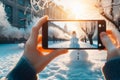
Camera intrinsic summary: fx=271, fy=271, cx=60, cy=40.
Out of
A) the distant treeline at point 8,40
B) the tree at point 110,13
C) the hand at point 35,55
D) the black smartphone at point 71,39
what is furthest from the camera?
the distant treeline at point 8,40

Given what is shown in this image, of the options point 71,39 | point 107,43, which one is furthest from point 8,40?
point 107,43

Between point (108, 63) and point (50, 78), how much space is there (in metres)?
6.89

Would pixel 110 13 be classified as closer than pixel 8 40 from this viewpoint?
Yes

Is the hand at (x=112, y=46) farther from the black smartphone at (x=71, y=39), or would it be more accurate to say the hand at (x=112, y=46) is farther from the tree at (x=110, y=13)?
the tree at (x=110, y=13)

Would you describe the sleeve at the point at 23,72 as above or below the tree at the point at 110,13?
below

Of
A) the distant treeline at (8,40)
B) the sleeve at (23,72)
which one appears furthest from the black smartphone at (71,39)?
the distant treeline at (8,40)

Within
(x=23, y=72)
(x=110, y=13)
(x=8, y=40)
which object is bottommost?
(x=8, y=40)

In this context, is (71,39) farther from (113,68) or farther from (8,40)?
(8,40)

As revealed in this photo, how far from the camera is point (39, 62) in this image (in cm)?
119

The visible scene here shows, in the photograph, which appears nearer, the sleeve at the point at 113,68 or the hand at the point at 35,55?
the sleeve at the point at 113,68

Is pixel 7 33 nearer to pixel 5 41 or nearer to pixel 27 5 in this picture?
pixel 5 41

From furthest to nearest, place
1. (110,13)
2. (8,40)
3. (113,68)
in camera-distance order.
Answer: (8,40) < (110,13) < (113,68)

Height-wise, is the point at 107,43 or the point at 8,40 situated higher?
Answer: the point at 107,43

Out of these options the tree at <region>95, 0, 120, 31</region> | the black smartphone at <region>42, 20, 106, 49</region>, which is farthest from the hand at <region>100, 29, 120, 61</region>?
the tree at <region>95, 0, 120, 31</region>
